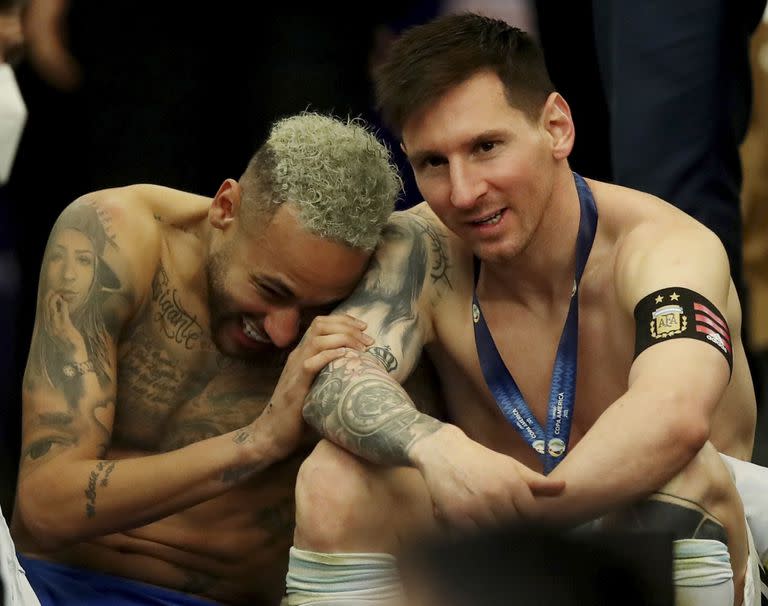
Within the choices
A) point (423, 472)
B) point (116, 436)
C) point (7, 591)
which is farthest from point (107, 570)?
point (7, 591)

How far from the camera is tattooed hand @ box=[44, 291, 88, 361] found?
3.21 m

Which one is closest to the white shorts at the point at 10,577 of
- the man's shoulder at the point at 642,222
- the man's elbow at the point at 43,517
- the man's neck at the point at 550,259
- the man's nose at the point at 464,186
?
the man's elbow at the point at 43,517

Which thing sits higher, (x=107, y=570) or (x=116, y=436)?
(x=116, y=436)

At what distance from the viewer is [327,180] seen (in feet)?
10.8

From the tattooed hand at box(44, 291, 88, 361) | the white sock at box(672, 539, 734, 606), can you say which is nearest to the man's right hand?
the white sock at box(672, 539, 734, 606)

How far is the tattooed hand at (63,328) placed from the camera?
3215 mm

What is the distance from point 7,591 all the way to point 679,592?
1283mm

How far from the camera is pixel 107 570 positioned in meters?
3.43

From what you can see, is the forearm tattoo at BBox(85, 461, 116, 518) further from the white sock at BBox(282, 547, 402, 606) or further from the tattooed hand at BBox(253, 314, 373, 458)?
the white sock at BBox(282, 547, 402, 606)

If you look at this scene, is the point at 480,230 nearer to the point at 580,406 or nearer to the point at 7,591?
the point at 580,406

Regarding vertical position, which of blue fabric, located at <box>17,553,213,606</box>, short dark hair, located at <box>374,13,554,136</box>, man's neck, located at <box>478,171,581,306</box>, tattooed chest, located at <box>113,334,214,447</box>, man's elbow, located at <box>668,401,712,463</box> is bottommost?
blue fabric, located at <box>17,553,213,606</box>

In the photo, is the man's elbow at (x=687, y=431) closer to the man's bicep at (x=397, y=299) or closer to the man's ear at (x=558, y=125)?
the man's bicep at (x=397, y=299)

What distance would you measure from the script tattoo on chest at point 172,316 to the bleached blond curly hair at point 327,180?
0.26 m

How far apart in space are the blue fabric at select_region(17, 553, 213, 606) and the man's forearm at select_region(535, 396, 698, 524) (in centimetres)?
103
